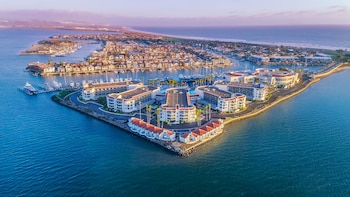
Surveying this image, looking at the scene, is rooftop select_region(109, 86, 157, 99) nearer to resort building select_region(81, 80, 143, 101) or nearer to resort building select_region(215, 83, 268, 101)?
resort building select_region(81, 80, 143, 101)

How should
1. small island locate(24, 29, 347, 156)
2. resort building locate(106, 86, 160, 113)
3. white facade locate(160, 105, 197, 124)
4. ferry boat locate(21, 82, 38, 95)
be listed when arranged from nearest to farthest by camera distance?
small island locate(24, 29, 347, 156) → white facade locate(160, 105, 197, 124) → resort building locate(106, 86, 160, 113) → ferry boat locate(21, 82, 38, 95)

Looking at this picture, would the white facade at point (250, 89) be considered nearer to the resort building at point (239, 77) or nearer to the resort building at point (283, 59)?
the resort building at point (239, 77)

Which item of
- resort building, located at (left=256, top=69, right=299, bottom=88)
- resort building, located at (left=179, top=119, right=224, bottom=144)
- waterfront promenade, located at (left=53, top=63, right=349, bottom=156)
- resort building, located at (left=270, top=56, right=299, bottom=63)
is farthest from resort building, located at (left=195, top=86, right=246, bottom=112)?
resort building, located at (left=270, top=56, right=299, bottom=63)

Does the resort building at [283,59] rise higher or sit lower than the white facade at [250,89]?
higher

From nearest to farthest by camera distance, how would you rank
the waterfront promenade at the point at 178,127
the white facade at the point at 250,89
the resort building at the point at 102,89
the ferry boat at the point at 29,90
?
the waterfront promenade at the point at 178,127
the resort building at the point at 102,89
the white facade at the point at 250,89
the ferry boat at the point at 29,90

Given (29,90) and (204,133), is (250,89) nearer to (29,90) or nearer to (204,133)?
(204,133)

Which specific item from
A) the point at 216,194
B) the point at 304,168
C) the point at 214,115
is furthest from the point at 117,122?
the point at 304,168

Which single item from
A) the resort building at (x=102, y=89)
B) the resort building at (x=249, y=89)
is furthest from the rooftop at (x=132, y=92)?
the resort building at (x=249, y=89)
